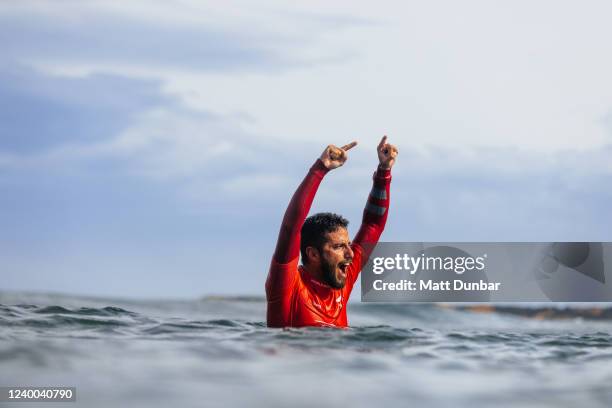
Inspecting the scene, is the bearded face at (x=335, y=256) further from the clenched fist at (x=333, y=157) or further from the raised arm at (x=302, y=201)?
→ the clenched fist at (x=333, y=157)

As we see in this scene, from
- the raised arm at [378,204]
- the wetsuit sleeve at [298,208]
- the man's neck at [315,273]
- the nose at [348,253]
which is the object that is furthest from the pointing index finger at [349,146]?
the man's neck at [315,273]

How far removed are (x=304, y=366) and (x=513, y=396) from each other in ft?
5.76

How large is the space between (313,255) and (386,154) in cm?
139

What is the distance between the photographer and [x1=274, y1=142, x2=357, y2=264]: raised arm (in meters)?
7.88

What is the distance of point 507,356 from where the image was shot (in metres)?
8.57

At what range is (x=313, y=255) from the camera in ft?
29.2

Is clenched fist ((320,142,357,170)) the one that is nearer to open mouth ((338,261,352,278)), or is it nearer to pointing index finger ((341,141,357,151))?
pointing index finger ((341,141,357,151))

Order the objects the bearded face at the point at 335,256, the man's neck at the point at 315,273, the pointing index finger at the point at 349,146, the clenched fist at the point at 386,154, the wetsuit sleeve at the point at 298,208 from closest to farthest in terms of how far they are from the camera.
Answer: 1. the wetsuit sleeve at the point at 298,208
2. the pointing index finger at the point at 349,146
3. the bearded face at the point at 335,256
4. the man's neck at the point at 315,273
5. the clenched fist at the point at 386,154

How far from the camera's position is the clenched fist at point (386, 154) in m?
9.19

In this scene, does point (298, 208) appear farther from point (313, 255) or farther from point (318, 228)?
point (313, 255)

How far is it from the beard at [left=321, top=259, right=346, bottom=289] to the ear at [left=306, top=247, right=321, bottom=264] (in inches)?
3.0

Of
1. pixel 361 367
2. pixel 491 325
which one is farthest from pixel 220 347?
pixel 491 325

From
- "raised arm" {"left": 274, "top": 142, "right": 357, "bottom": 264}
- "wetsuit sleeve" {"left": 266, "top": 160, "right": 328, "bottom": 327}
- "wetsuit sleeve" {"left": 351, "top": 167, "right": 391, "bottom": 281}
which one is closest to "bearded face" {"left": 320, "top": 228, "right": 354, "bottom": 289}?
"wetsuit sleeve" {"left": 266, "top": 160, "right": 328, "bottom": 327}

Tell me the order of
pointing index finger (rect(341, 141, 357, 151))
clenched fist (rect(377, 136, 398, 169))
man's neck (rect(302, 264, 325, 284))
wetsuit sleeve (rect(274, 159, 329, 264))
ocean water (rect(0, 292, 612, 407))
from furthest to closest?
clenched fist (rect(377, 136, 398, 169)) → man's neck (rect(302, 264, 325, 284)) → pointing index finger (rect(341, 141, 357, 151)) → wetsuit sleeve (rect(274, 159, 329, 264)) → ocean water (rect(0, 292, 612, 407))
